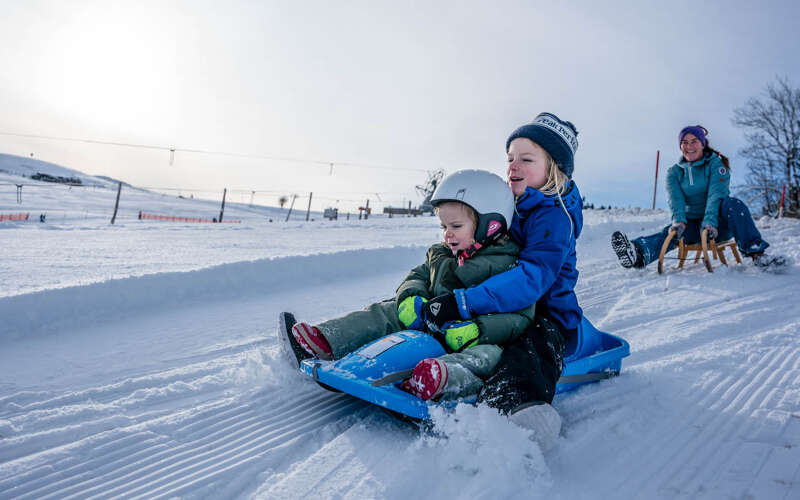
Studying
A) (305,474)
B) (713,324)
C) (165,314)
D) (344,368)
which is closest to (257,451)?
(305,474)

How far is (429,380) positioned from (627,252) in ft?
14.6

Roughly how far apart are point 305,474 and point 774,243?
7.81m

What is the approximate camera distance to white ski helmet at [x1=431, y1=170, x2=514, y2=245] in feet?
7.51

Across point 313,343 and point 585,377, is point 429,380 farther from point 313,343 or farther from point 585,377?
point 585,377

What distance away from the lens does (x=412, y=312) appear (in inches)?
91.5

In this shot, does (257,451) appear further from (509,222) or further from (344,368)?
(509,222)

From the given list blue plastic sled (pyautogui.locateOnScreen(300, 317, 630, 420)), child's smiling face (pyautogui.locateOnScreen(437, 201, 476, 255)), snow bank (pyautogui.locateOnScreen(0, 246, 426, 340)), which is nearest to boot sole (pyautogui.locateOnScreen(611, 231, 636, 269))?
snow bank (pyautogui.locateOnScreen(0, 246, 426, 340))

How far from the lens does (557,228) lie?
231cm

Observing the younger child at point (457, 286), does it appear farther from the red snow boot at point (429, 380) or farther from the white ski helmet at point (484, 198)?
the red snow boot at point (429, 380)

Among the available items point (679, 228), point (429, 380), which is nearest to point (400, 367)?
point (429, 380)

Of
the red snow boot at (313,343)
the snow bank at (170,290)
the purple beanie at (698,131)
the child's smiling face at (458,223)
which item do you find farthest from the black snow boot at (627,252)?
the red snow boot at (313,343)

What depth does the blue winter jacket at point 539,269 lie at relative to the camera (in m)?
2.16

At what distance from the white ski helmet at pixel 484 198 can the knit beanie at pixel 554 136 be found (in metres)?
Result: 0.36

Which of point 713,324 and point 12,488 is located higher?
point 713,324
